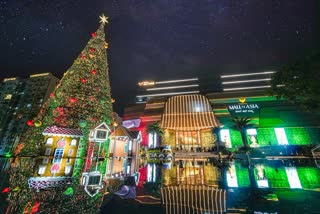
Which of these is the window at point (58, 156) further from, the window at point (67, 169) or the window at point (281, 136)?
the window at point (281, 136)

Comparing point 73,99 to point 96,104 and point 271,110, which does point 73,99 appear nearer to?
point 96,104

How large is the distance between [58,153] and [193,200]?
7.19m

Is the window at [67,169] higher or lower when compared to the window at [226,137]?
lower

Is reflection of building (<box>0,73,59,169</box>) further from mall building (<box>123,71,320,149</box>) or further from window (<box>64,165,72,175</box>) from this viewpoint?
window (<box>64,165,72,175</box>)

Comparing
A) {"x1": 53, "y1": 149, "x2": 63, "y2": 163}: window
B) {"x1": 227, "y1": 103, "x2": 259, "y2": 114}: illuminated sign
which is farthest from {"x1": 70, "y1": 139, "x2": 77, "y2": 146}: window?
{"x1": 227, "y1": 103, "x2": 259, "y2": 114}: illuminated sign

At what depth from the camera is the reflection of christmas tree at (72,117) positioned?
3333mm

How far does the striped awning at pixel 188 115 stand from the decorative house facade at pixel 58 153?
20.1 metres

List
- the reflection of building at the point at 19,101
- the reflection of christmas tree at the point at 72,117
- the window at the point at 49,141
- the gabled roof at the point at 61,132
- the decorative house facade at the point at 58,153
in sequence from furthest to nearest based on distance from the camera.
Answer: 1. the reflection of building at the point at 19,101
2. the window at the point at 49,141
3. the gabled roof at the point at 61,132
4. the decorative house facade at the point at 58,153
5. the reflection of christmas tree at the point at 72,117

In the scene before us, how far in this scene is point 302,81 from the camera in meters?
10.4

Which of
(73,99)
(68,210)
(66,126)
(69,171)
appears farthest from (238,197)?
(73,99)

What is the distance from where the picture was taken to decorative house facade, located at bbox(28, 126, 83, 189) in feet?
20.3

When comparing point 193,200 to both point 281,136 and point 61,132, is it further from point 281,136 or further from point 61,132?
point 281,136

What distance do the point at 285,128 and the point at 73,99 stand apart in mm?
33493

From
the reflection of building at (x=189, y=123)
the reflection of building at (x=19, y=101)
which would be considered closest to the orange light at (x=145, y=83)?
the reflection of building at (x=189, y=123)
